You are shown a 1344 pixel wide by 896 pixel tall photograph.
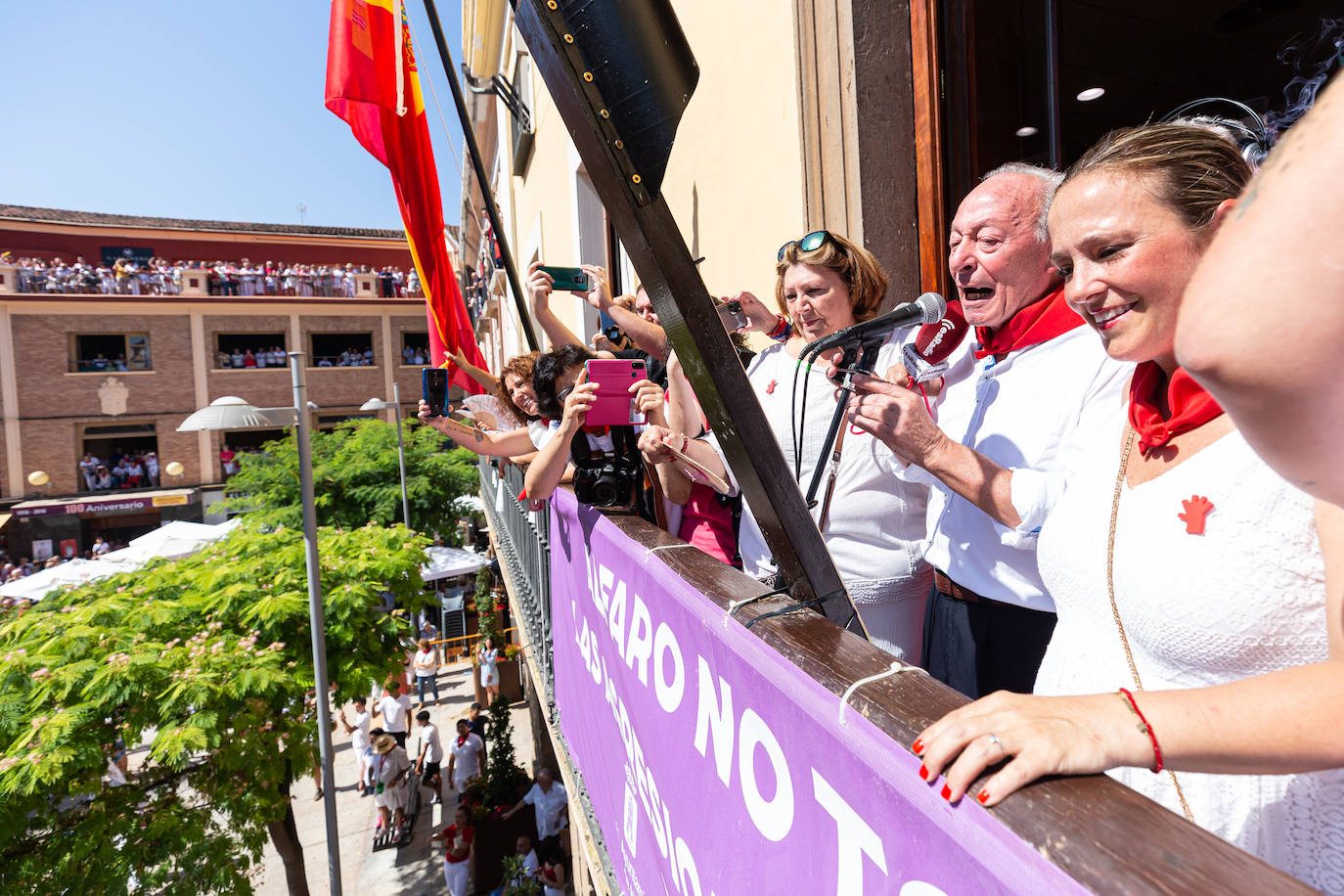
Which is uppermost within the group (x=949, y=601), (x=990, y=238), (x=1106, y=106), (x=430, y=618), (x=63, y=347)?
(x=63, y=347)

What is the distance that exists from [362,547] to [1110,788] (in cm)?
1041

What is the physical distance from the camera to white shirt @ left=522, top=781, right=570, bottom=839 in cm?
955

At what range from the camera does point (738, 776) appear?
4.59ft

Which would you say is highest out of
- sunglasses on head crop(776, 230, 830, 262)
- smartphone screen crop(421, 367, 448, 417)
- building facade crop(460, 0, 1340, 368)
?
building facade crop(460, 0, 1340, 368)

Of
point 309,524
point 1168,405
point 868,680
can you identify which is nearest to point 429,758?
point 309,524

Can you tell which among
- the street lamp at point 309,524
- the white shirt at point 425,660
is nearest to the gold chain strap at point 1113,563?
the street lamp at point 309,524

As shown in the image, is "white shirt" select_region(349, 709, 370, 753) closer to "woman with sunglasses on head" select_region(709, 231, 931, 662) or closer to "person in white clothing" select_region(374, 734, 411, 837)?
"person in white clothing" select_region(374, 734, 411, 837)

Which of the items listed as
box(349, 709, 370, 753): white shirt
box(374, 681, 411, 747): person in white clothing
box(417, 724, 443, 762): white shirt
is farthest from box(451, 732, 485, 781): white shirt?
box(349, 709, 370, 753): white shirt

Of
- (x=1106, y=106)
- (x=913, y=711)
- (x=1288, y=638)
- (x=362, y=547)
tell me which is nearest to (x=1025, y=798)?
(x=913, y=711)

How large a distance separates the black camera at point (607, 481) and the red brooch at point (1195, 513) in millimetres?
1894

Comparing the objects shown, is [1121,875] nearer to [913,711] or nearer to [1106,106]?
[913,711]

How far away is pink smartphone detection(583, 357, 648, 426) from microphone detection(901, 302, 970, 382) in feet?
3.19

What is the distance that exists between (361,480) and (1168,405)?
20.3m

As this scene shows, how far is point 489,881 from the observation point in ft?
32.9
